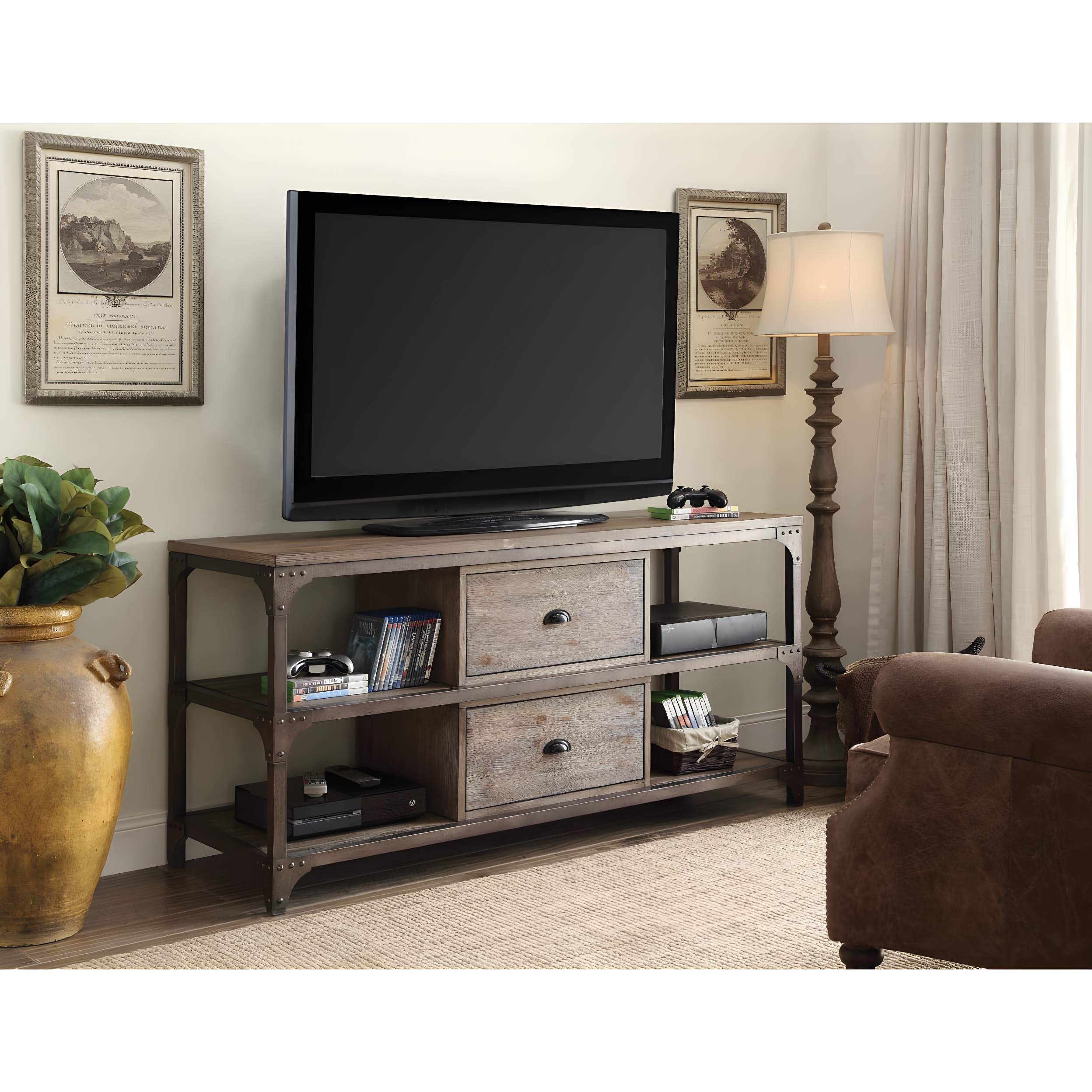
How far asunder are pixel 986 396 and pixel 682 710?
1.30 m

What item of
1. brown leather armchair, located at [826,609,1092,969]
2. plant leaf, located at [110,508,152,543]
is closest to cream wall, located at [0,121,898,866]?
plant leaf, located at [110,508,152,543]

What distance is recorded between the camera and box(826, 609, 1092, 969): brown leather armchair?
71.4 inches

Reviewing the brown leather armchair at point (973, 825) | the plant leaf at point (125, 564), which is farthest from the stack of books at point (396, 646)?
the brown leather armchair at point (973, 825)

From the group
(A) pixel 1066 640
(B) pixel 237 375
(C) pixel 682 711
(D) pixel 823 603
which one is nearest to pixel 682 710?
(C) pixel 682 711

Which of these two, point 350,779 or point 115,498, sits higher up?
point 115,498

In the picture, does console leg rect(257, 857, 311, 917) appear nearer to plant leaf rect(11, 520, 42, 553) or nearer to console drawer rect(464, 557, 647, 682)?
console drawer rect(464, 557, 647, 682)

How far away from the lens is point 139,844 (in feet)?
9.56

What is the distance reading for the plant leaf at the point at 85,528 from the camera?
2400mm

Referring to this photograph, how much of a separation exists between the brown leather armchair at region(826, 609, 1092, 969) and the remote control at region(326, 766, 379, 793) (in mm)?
1192

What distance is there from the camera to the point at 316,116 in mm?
639

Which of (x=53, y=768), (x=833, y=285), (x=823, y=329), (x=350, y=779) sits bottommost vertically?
(x=350, y=779)

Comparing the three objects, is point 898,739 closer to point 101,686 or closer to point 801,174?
point 101,686

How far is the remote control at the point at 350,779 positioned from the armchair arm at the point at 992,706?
4.38ft

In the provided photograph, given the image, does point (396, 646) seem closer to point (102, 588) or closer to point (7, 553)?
point (102, 588)
